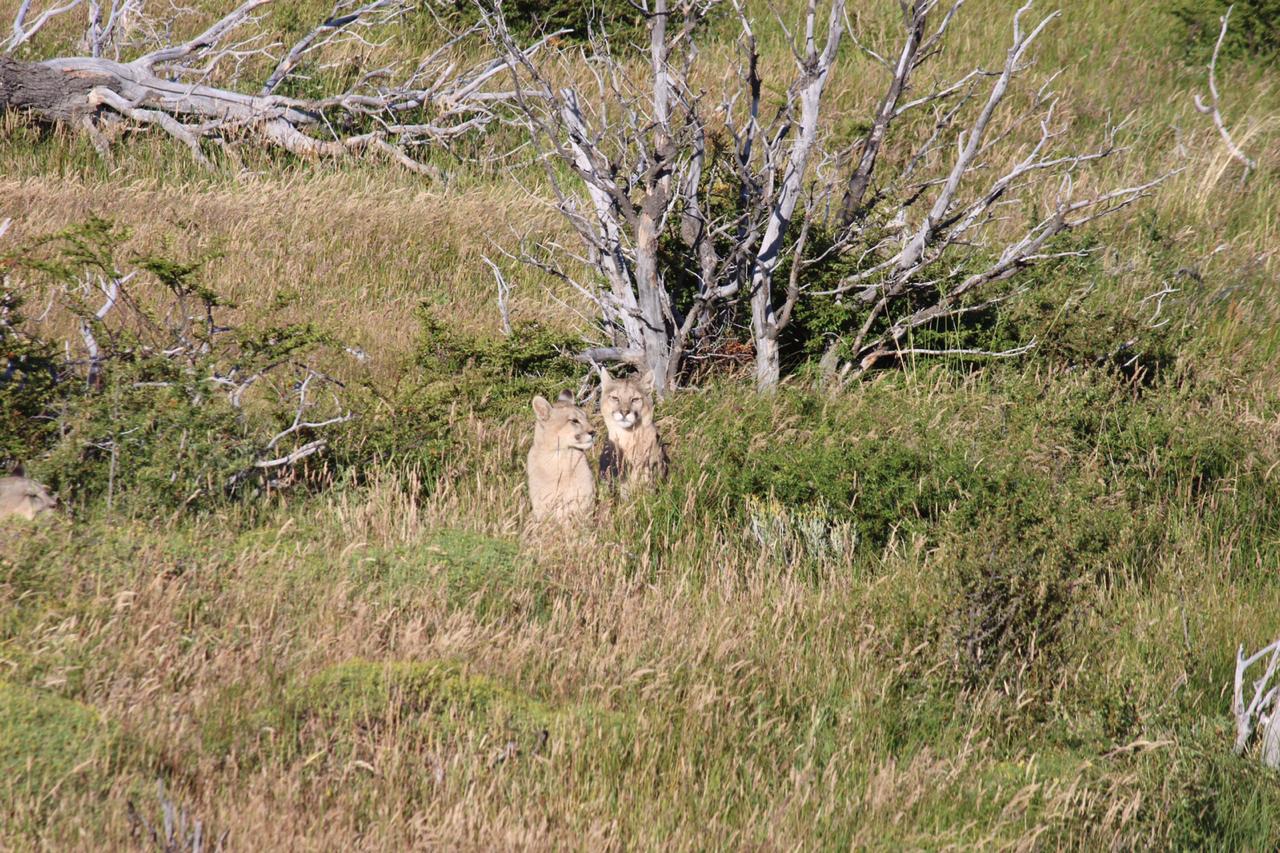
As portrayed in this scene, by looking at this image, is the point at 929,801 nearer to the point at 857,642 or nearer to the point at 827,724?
the point at 827,724

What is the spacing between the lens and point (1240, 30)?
17.6 meters

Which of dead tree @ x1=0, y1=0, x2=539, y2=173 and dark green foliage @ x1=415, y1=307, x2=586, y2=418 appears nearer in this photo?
dark green foliage @ x1=415, y1=307, x2=586, y2=418

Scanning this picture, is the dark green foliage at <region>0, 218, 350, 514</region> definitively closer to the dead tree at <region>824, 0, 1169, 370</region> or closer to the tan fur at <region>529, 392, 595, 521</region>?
the tan fur at <region>529, 392, 595, 521</region>

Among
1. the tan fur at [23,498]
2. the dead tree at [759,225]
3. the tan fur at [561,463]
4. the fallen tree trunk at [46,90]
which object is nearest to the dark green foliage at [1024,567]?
the tan fur at [561,463]

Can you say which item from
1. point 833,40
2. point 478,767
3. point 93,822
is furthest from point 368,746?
point 833,40

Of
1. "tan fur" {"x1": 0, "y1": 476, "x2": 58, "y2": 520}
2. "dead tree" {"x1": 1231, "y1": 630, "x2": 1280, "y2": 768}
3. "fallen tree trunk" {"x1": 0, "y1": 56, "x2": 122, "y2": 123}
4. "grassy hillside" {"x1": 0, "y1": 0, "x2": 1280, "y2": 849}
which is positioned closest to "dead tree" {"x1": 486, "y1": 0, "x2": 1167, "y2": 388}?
"grassy hillside" {"x1": 0, "y1": 0, "x2": 1280, "y2": 849}

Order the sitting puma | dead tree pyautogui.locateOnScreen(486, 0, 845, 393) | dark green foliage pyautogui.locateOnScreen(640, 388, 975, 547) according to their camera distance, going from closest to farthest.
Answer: dark green foliage pyautogui.locateOnScreen(640, 388, 975, 547)
the sitting puma
dead tree pyautogui.locateOnScreen(486, 0, 845, 393)

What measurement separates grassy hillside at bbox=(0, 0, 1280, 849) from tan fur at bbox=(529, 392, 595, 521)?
15 cm

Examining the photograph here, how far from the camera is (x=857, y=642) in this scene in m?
5.59

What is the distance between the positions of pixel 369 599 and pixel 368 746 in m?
1.10

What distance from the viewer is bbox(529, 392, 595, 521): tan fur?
667cm

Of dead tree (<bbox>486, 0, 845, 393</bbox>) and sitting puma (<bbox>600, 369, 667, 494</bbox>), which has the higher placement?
dead tree (<bbox>486, 0, 845, 393</bbox>)

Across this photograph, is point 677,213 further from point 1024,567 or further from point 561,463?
point 1024,567

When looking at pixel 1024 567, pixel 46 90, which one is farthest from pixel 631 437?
pixel 46 90
